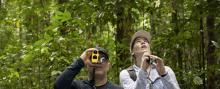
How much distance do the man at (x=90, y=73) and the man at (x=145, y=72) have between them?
21 centimetres

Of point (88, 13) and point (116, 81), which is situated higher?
point (88, 13)

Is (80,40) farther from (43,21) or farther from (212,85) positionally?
(43,21)

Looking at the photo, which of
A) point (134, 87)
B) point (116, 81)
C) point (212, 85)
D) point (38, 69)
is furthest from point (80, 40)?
point (134, 87)

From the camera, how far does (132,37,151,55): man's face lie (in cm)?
403

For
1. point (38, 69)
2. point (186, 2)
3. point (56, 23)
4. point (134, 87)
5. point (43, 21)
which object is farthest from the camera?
point (43, 21)

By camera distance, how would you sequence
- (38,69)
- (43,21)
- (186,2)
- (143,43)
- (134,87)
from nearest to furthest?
(134,87), (143,43), (186,2), (38,69), (43,21)

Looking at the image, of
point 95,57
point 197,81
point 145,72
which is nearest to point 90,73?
point 95,57

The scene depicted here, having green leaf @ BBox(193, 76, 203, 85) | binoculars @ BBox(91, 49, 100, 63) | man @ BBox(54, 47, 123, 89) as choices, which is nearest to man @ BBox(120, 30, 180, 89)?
man @ BBox(54, 47, 123, 89)

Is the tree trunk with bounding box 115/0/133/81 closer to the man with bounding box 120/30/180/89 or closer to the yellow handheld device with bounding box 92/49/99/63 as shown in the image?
the man with bounding box 120/30/180/89

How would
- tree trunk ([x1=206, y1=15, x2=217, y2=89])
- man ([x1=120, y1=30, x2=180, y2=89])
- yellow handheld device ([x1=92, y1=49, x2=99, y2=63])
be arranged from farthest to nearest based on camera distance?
tree trunk ([x1=206, y1=15, x2=217, y2=89]), yellow handheld device ([x1=92, y1=49, x2=99, y2=63]), man ([x1=120, y1=30, x2=180, y2=89])

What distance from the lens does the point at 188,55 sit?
7.52 metres

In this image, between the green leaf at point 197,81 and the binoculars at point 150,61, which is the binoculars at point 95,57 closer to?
the binoculars at point 150,61

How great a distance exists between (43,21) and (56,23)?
9.49ft

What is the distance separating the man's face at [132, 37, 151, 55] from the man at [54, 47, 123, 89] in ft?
1.07
